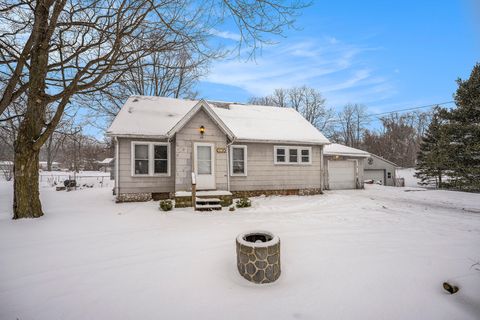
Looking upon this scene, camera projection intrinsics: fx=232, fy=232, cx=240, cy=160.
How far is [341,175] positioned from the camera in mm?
16172

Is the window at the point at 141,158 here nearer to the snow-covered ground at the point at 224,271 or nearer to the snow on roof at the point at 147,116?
the snow on roof at the point at 147,116

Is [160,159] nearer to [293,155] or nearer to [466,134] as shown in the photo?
[293,155]

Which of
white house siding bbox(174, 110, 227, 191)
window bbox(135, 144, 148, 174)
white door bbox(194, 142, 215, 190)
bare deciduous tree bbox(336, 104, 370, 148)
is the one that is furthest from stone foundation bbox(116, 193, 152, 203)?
bare deciduous tree bbox(336, 104, 370, 148)

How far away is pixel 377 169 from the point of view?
22.5 m

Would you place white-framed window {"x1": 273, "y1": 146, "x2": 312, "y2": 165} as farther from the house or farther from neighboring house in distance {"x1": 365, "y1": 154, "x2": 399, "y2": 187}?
neighboring house in distance {"x1": 365, "y1": 154, "x2": 399, "y2": 187}

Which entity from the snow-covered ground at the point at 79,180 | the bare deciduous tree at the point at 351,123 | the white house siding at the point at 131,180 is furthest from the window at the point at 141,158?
the bare deciduous tree at the point at 351,123

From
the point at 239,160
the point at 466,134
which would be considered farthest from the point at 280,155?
the point at 466,134

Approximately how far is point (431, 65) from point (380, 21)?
7.66 ft

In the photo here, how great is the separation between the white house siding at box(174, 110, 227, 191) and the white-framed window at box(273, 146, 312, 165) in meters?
3.23

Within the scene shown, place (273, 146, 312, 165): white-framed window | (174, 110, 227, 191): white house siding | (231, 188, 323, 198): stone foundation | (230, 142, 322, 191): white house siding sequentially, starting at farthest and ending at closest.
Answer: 1. (273, 146, 312, 165): white-framed window
2. (230, 142, 322, 191): white house siding
3. (231, 188, 323, 198): stone foundation
4. (174, 110, 227, 191): white house siding

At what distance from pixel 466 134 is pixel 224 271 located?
55.2ft

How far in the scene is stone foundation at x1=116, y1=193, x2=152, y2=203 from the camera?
9.73 meters

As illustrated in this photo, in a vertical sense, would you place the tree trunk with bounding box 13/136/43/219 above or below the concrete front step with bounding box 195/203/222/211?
above

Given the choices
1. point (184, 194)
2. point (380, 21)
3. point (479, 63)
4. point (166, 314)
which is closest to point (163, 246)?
point (166, 314)
